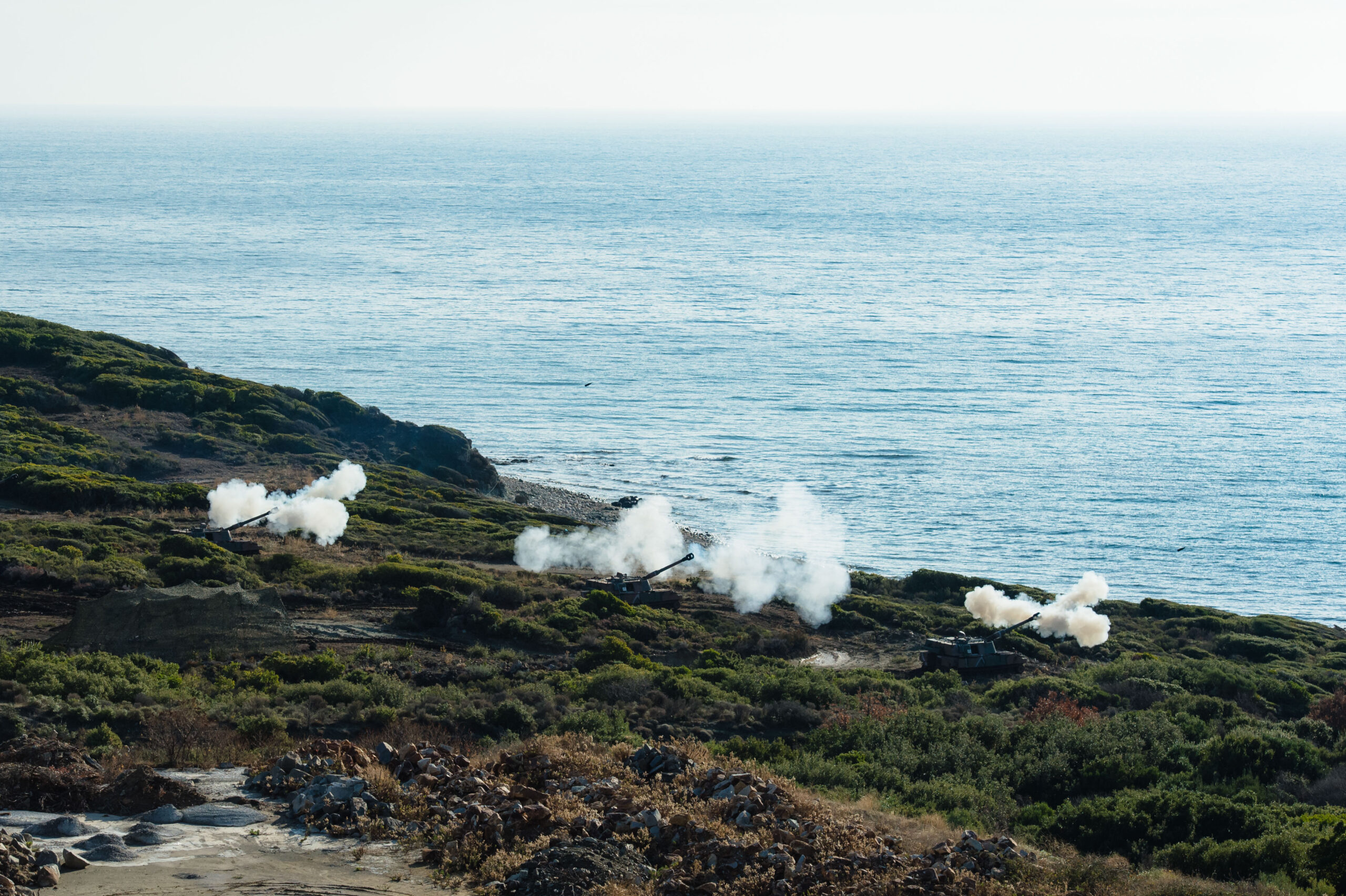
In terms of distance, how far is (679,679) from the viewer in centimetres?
3116

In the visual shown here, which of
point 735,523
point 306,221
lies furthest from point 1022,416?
point 306,221

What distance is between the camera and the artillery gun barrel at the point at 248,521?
139 ft

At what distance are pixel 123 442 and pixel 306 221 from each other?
140883 mm

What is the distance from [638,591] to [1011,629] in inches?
→ 485

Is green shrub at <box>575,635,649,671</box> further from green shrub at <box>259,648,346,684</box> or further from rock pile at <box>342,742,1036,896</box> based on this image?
rock pile at <box>342,742,1036,896</box>

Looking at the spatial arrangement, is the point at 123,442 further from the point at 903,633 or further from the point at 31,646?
the point at 903,633

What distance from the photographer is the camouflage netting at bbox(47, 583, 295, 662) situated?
3102cm

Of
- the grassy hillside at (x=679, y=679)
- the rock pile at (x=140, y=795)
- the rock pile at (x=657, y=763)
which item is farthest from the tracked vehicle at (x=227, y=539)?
the rock pile at (x=657, y=763)

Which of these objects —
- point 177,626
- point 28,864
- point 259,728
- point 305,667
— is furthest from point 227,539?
point 28,864

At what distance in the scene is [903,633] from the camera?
4322cm

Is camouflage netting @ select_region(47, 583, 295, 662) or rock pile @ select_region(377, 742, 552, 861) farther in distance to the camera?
camouflage netting @ select_region(47, 583, 295, 662)

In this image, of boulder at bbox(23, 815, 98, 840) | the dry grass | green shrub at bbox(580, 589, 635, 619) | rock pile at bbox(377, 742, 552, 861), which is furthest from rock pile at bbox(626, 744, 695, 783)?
green shrub at bbox(580, 589, 635, 619)

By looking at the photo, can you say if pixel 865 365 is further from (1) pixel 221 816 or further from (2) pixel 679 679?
(1) pixel 221 816

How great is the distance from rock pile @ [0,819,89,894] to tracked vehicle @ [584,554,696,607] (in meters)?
25.5
